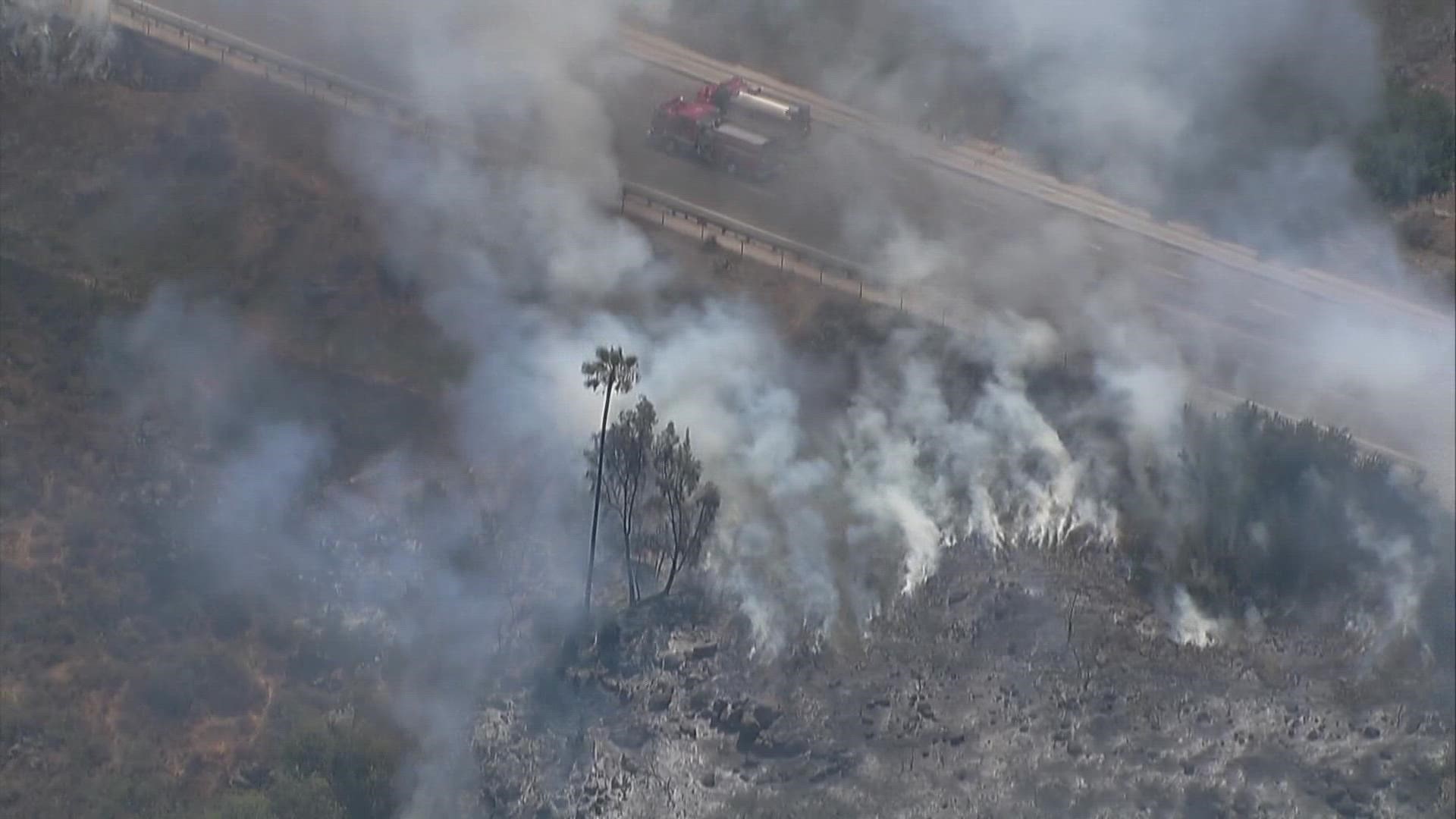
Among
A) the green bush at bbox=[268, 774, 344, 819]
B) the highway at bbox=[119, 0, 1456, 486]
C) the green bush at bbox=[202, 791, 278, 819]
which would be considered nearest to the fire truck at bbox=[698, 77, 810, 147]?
the highway at bbox=[119, 0, 1456, 486]

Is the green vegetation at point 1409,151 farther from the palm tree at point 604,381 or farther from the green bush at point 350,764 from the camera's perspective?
the green bush at point 350,764

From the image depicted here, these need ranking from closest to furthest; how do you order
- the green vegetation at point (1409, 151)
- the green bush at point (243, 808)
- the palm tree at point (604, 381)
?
the green bush at point (243, 808)
the palm tree at point (604, 381)
the green vegetation at point (1409, 151)

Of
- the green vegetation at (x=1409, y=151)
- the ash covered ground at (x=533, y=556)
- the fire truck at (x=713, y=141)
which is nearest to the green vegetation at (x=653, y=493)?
the ash covered ground at (x=533, y=556)

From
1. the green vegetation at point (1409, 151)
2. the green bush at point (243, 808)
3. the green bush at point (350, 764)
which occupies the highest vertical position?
the green vegetation at point (1409, 151)

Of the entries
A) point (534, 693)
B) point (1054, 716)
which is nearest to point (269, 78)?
point (534, 693)

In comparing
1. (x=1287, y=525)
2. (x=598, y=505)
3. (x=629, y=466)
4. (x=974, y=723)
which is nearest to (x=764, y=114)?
(x=629, y=466)

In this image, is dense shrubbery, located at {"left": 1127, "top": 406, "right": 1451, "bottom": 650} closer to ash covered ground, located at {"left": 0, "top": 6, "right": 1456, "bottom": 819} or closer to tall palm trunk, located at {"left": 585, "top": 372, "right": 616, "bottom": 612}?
ash covered ground, located at {"left": 0, "top": 6, "right": 1456, "bottom": 819}

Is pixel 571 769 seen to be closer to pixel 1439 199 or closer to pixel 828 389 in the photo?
pixel 828 389
